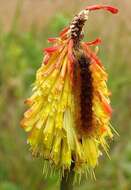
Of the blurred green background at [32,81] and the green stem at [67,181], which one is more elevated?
the blurred green background at [32,81]

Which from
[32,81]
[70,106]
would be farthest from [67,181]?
[32,81]

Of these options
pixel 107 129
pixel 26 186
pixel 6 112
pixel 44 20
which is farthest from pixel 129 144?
pixel 44 20

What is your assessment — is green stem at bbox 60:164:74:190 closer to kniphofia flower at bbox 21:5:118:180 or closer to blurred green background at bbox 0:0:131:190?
kniphofia flower at bbox 21:5:118:180

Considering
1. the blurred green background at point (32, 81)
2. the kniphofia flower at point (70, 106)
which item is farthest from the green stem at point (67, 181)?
the blurred green background at point (32, 81)

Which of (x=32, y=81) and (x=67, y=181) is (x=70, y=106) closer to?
(x=67, y=181)

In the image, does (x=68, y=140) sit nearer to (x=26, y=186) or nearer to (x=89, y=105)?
(x=89, y=105)

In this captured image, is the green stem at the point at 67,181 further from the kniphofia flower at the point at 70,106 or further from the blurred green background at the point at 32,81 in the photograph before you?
the blurred green background at the point at 32,81
